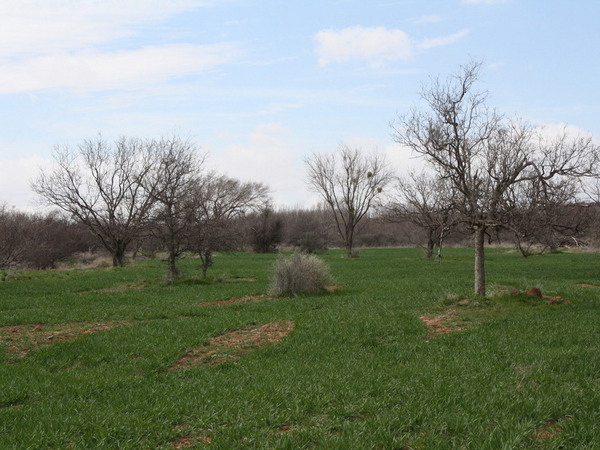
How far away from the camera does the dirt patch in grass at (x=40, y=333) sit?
11852mm

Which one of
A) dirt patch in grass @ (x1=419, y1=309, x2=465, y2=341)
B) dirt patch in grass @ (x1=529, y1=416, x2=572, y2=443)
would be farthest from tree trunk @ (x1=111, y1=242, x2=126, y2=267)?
dirt patch in grass @ (x1=529, y1=416, x2=572, y2=443)

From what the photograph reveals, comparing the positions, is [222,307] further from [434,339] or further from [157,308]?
[434,339]

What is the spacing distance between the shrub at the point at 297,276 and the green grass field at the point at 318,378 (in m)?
3.94

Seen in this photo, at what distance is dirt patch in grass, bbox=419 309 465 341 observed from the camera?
12477 mm

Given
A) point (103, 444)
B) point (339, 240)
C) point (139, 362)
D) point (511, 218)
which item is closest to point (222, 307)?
point (139, 362)

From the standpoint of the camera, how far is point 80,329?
14.0m

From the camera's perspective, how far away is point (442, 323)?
13531mm

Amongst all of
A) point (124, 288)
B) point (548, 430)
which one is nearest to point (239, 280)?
point (124, 288)

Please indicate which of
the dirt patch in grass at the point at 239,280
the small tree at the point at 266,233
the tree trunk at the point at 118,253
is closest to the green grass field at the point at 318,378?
the dirt patch in grass at the point at 239,280

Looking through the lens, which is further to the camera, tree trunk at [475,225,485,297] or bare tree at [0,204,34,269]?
bare tree at [0,204,34,269]

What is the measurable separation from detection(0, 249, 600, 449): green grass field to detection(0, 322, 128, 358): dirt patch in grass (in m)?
A: 0.05

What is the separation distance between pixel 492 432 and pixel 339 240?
95893 mm

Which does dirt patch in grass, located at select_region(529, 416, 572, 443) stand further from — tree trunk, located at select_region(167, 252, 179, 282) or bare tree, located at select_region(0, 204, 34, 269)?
bare tree, located at select_region(0, 204, 34, 269)

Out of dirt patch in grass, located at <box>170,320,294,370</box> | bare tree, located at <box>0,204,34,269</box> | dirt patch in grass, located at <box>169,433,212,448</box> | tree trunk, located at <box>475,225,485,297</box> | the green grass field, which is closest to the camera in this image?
dirt patch in grass, located at <box>169,433,212,448</box>
